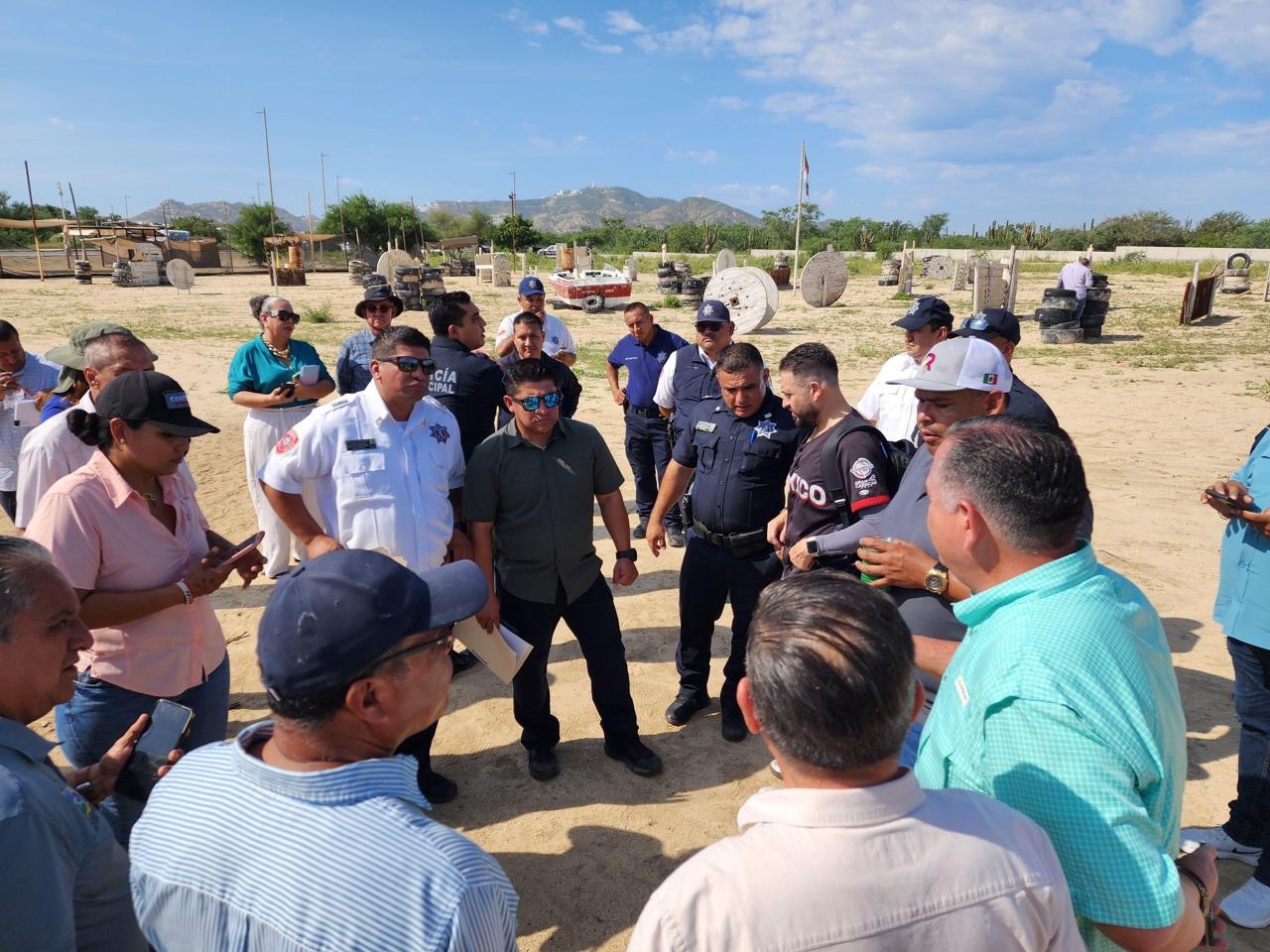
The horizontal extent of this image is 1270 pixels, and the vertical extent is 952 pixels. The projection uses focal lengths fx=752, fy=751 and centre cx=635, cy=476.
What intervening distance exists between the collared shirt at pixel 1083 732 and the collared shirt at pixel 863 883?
A: 14 centimetres

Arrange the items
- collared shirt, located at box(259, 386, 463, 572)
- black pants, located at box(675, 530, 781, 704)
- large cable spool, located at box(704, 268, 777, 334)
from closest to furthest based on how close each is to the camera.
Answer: collared shirt, located at box(259, 386, 463, 572), black pants, located at box(675, 530, 781, 704), large cable spool, located at box(704, 268, 777, 334)

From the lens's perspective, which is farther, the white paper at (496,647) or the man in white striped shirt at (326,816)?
the white paper at (496,647)

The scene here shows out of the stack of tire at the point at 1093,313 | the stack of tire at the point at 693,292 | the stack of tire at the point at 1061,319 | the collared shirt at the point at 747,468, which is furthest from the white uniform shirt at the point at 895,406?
the stack of tire at the point at 693,292

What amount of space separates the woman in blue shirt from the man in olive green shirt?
2.16 meters

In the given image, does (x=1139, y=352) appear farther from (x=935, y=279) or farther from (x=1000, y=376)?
(x=935, y=279)

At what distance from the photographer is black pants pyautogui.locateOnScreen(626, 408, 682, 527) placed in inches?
261

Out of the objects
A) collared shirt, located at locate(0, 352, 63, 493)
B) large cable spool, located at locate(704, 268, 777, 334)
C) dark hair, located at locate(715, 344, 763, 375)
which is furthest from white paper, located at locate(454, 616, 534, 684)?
large cable spool, located at locate(704, 268, 777, 334)

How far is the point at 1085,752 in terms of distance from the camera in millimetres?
1226

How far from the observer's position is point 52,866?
134cm

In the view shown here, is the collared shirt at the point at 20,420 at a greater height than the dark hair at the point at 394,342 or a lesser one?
lesser

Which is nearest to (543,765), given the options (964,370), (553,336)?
(964,370)

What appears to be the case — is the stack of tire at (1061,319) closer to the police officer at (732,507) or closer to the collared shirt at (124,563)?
the police officer at (732,507)

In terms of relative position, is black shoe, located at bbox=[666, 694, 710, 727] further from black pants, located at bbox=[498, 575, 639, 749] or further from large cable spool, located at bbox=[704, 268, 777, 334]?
large cable spool, located at bbox=[704, 268, 777, 334]

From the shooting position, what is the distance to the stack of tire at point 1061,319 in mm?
16250
